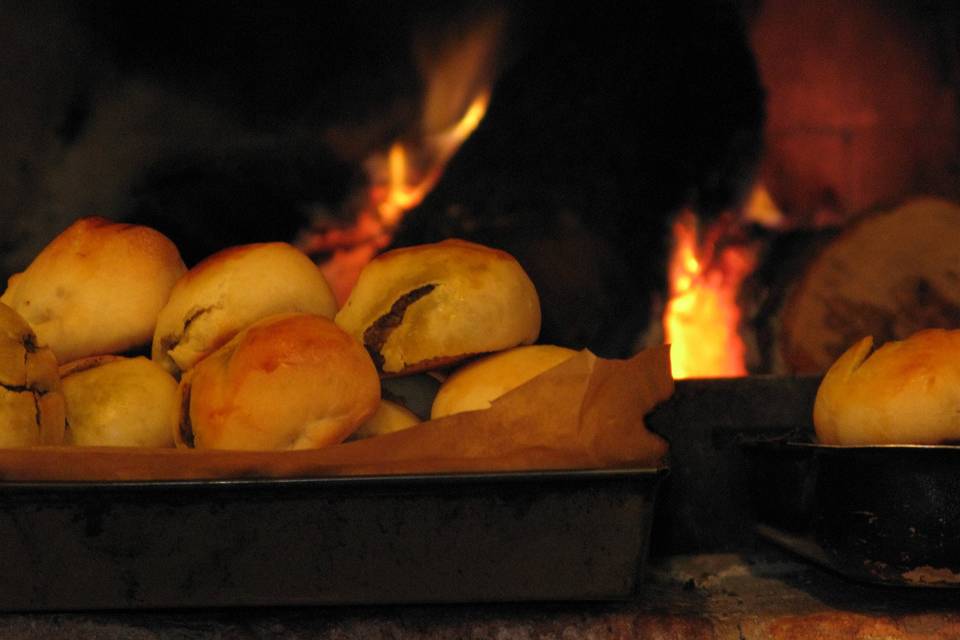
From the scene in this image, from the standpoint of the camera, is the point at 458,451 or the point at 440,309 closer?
the point at 458,451

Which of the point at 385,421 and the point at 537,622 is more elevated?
the point at 385,421

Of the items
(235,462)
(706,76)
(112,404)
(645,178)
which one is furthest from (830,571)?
(706,76)

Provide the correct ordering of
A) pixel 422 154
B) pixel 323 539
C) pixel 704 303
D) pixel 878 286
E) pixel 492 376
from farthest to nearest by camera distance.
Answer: pixel 422 154
pixel 704 303
pixel 878 286
pixel 492 376
pixel 323 539

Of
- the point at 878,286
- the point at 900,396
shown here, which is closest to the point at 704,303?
the point at 878,286

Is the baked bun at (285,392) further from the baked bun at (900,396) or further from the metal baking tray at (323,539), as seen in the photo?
the baked bun at (900,396)

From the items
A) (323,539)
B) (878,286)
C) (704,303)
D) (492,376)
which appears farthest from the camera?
(704,303)

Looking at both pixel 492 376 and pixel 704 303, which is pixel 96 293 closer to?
pixel 492 376

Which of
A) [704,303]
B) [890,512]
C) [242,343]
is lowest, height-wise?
[704,303]

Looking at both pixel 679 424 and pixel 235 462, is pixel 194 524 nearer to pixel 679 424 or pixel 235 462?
pixel 235 462

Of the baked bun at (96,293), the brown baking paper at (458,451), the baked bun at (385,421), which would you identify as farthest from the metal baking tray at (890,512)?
the baked bun at (96,293)
